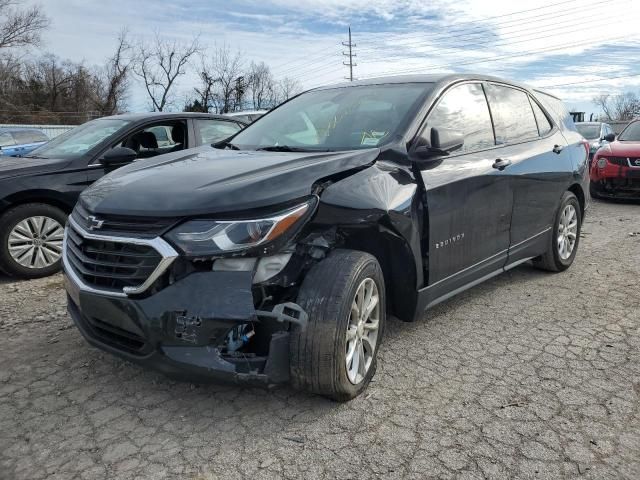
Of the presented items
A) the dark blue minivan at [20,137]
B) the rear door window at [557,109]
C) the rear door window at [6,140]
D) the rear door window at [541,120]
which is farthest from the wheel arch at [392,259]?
the rear door window at [6,140]

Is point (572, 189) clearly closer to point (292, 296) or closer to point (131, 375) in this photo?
point (292, 296)

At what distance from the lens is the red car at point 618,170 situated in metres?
9.52

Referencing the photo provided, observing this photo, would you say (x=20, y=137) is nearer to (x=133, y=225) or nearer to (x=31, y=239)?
(x=31, y=239)

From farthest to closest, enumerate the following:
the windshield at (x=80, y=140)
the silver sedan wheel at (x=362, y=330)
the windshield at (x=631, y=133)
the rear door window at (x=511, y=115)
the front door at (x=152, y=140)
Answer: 1. the windshield at (x=631, y=133)
2. the windshield at (x=80, y=140)
3. the front door at (x=152, y=140)
4. the rear door window at (x=511, y=115)
5. the silver sedan wheel at (x=362, y=330)

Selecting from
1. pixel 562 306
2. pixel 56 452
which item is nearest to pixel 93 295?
pixel 56 452

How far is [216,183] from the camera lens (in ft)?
8.66

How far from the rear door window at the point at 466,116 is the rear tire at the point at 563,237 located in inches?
55.5

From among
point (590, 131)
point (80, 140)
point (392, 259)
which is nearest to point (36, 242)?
point (80, 140)

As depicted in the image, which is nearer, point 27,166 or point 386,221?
point 386,221

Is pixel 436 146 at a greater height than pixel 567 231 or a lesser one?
greater

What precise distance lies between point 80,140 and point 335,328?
14.5 ft

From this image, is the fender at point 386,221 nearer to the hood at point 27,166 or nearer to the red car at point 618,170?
the hood at point 27,166

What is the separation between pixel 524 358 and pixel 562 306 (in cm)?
114

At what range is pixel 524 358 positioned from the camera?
3320mm
